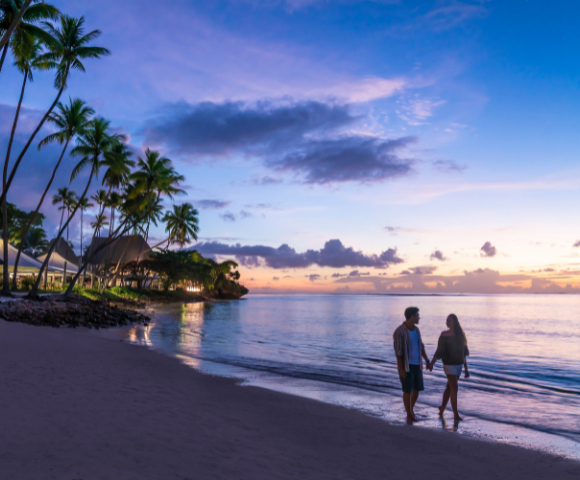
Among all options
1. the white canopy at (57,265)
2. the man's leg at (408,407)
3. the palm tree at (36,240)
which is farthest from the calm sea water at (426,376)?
the palm tree at (36,240)

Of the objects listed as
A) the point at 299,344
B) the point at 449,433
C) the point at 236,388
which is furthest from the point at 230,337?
the point at 449,433

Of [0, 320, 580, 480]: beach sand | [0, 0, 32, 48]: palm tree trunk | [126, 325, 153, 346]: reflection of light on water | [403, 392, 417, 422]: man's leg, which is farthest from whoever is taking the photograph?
[126, 325, 153, 346]: reflection of light on water

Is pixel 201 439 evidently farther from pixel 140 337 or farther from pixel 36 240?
pixel 36 240

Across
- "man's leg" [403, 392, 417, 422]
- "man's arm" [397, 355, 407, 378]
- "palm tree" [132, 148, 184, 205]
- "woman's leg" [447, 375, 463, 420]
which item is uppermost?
"palm tree" [132, 148, 184, 205]

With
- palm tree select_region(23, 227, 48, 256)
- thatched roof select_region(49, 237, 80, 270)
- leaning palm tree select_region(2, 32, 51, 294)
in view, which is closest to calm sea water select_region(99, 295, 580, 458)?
leaning palm tree select_region(2, 32, 51, 294)

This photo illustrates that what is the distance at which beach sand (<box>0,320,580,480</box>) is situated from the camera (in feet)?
13.2

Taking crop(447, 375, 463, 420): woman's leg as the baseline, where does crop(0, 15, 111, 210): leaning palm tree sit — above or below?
above

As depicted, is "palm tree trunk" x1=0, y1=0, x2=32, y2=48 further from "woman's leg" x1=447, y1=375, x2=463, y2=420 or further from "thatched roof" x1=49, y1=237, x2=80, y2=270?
"thatched roof" x1=49, y1=237, x2=80, y2=270

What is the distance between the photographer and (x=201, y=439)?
5027 mm

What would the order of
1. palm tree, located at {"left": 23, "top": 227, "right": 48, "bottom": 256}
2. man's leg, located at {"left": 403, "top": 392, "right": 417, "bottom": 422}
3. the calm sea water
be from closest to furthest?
man's leg, located at {"left": 403, "top": 392, "right": 417, "bottom": 422} < the calm sea water < palm tree, located at {"left": 23, "top": 227, "right": 48, "bottom": 256}

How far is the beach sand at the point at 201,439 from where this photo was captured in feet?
13.2

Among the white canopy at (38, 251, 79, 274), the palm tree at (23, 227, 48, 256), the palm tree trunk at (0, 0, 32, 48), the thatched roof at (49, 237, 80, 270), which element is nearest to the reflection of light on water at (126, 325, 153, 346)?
the palm tree trunk at (0, 0, 32, 48)

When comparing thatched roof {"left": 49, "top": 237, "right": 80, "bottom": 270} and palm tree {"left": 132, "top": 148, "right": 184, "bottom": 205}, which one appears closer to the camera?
palm tree {"left": 132, "top": 148, "right": 184, "bottom": 205}

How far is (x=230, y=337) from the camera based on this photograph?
22.6m
